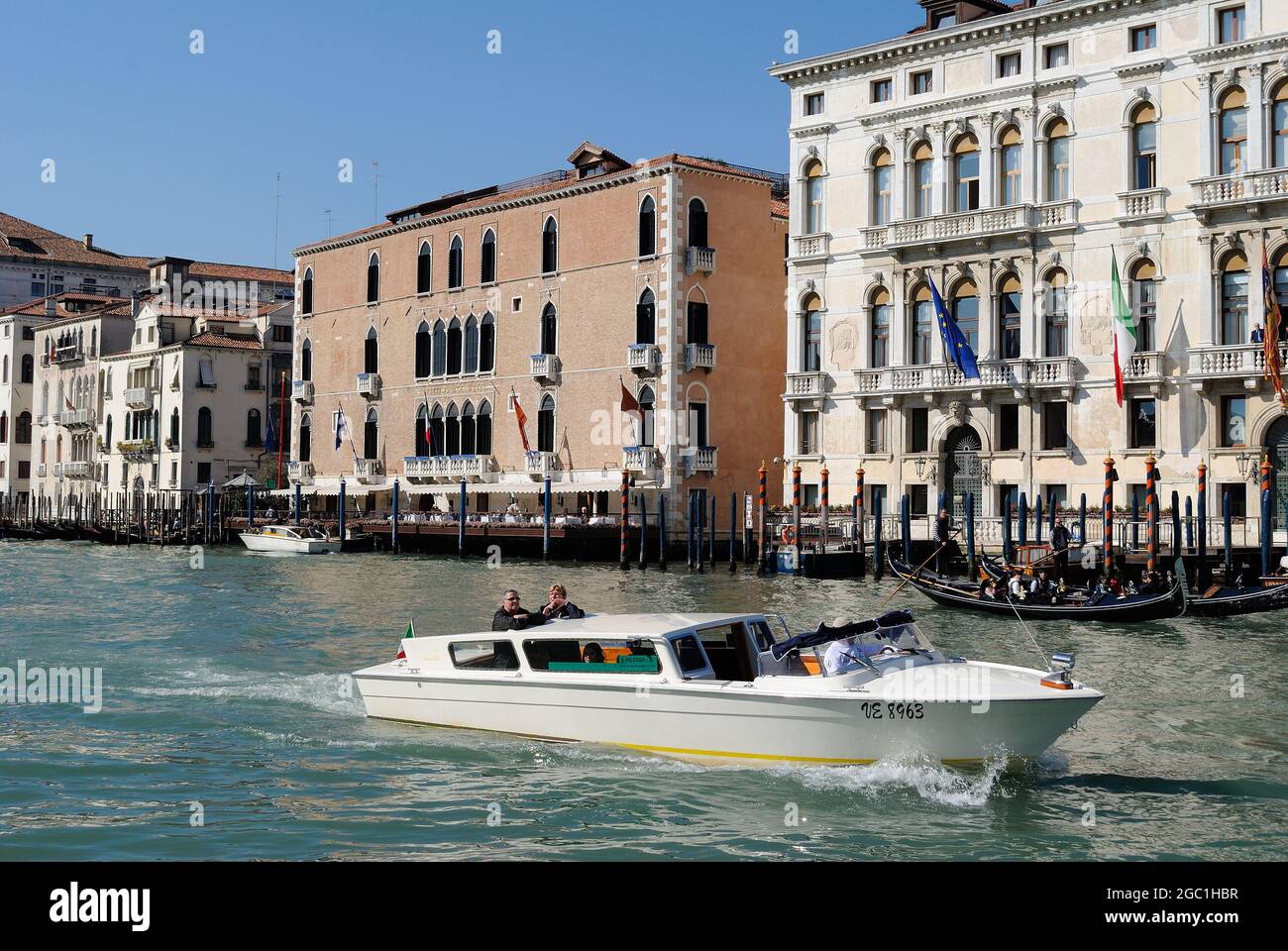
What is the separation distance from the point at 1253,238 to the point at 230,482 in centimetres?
3832

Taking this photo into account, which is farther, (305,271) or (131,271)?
(131,271)

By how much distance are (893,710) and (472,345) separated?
40.0 meters

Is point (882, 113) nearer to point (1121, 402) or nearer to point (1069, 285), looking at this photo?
point (1069, 285)

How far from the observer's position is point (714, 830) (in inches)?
388

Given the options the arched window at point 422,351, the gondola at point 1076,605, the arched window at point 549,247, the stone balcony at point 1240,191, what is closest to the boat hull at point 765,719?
the gondola at point 1076,605

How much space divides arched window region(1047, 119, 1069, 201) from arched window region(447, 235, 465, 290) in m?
21.3

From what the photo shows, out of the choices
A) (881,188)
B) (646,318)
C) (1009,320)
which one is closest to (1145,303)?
(1009,320)

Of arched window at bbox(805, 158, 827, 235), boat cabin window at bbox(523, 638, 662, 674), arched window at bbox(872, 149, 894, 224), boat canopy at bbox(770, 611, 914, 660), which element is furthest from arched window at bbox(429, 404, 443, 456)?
boat canopy at bbox(770, 611, 914, 660)

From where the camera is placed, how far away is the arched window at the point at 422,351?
2029 inches

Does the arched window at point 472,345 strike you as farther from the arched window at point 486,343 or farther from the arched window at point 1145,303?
the arched window at point 1145,303

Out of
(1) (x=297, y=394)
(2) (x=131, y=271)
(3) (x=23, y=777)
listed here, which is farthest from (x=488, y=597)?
(2) (x=131, y=271)

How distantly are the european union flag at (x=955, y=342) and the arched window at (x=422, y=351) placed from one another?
21219 mm

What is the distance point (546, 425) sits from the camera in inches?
1845

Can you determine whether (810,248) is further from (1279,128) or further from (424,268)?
(424,268)
